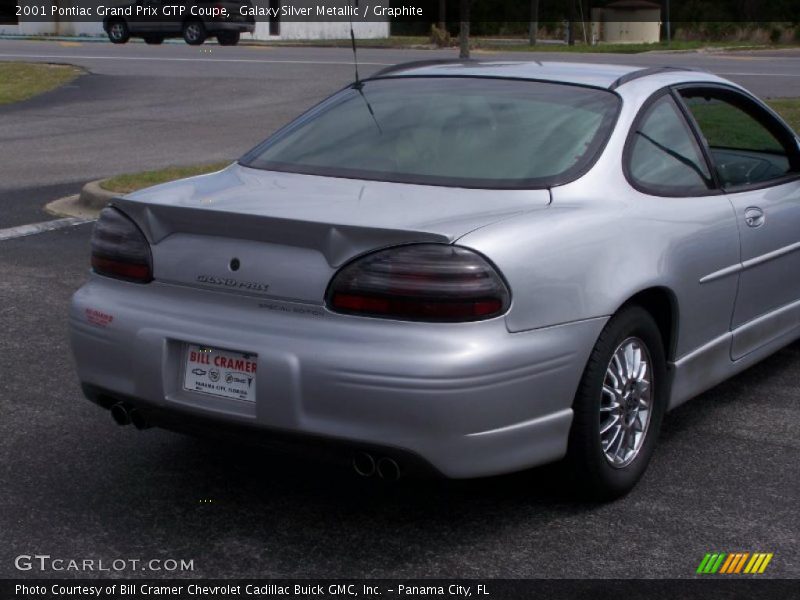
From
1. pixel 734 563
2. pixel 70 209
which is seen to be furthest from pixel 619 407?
pixel 70 209

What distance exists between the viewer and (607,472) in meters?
4.24

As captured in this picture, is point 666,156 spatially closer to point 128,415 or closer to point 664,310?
point 664,310

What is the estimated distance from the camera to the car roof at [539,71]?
194 inches

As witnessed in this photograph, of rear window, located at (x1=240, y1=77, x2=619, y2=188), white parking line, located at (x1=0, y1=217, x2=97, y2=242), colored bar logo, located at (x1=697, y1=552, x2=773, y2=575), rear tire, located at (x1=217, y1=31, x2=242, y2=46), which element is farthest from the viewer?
rear tire, located at (x1=217, y1=31, x2=242, y2=46)

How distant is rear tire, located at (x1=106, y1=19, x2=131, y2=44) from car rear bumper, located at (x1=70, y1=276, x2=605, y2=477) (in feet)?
124

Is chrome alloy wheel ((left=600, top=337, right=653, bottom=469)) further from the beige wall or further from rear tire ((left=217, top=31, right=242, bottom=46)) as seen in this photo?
the beige wall

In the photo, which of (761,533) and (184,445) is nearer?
(761,533)

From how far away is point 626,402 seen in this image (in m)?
4.34

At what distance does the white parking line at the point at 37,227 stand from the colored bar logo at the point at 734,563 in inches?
258

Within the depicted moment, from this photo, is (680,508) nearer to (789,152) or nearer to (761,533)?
(761,533)

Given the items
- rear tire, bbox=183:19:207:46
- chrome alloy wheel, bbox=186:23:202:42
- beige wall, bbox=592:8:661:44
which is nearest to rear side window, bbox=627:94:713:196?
rear tire, bbox=183:19:207:46

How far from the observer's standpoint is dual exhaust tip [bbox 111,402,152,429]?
4.13m

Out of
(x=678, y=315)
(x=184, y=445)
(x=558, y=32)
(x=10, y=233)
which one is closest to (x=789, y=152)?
(x=678, y=315)

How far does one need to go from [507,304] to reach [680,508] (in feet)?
3.67
